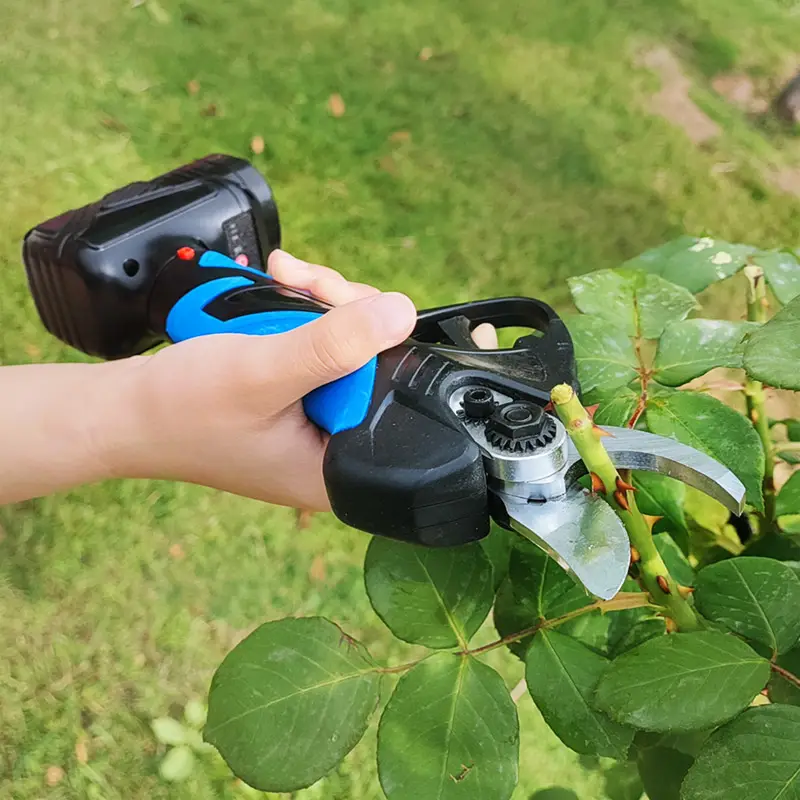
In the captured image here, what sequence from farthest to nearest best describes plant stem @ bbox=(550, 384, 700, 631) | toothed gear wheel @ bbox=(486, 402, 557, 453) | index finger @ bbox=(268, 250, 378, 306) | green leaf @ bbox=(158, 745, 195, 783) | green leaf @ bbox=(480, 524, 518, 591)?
green leaf @ bbox=(158, 745, 195, 783)
index finger @ bbox=(268, 250, 378, 306)
green leaf @ bbox=(480, 524, 518, 591)
toothed gear wheel @ bbox=(486, 402, 557, 453)
plant stem @ bbox=(550, 384, 700, 631)

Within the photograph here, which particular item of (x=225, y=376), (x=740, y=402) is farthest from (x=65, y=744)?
(x=740, y=402)

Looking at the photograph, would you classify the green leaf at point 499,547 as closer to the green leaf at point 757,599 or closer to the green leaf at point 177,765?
the green leaf at point 757,599

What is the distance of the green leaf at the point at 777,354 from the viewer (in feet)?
1.32

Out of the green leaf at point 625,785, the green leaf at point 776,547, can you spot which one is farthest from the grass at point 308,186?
the green leaf at point 776,547

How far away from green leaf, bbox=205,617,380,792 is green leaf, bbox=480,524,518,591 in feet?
0.38

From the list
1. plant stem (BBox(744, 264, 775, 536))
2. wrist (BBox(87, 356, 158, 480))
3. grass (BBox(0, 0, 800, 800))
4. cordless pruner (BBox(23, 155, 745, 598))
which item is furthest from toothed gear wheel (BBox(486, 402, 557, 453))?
grass (BBox(0, 0, 800, 800))

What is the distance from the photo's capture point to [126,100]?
5.05ft

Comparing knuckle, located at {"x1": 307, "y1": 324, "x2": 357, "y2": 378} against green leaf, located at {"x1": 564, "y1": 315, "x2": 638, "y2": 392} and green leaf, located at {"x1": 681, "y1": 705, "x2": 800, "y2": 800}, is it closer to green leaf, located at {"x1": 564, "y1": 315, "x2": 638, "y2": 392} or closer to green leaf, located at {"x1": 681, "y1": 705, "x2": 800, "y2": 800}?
green leaf, located at {"x1": 564, "y1": 315, "x2": 638, "y2": 392}

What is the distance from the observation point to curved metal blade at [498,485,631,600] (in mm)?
426

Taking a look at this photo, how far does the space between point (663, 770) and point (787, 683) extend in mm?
132

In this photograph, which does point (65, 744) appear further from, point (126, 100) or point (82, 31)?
point (82, 31)

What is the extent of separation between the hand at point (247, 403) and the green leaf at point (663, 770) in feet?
1.05

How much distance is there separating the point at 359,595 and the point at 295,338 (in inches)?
26.2

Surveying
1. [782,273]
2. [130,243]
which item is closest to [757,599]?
[782,273]
